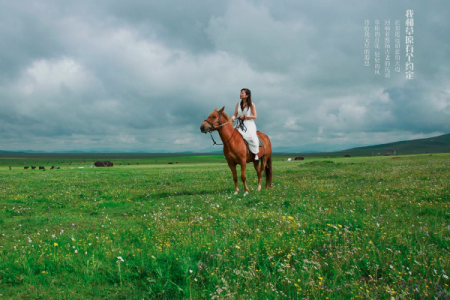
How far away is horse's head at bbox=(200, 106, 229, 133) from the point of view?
12.5 metres

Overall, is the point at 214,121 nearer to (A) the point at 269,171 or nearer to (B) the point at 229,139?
(B) the point at 229,139

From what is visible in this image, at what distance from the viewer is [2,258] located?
20.1 ft

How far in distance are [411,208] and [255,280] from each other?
8109mm

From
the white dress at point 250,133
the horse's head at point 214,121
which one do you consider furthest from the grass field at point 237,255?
the white dress at point 250,133

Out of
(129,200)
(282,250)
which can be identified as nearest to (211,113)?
(129,200)

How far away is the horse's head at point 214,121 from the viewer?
40.9 ft

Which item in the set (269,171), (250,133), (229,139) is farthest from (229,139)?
(269,171)

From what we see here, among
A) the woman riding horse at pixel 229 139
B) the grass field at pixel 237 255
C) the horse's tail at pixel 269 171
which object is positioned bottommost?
the grass field at pixel 237 255

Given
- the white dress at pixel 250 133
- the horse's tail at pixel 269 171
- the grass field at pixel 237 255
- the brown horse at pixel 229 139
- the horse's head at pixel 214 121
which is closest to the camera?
the grass field at pixel 237 255

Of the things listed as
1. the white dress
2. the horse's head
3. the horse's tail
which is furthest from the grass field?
the horse's tail

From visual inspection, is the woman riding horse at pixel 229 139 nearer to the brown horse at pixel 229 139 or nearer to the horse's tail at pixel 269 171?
the brown horse at pixel 229 139

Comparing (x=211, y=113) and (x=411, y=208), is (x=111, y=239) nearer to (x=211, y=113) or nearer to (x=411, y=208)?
(x=211, y=113)

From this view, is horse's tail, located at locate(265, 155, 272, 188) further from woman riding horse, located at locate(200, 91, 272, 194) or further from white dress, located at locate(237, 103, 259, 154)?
white dress, located at locate(237, 103, 259, 154)

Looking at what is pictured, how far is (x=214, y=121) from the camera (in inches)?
508
